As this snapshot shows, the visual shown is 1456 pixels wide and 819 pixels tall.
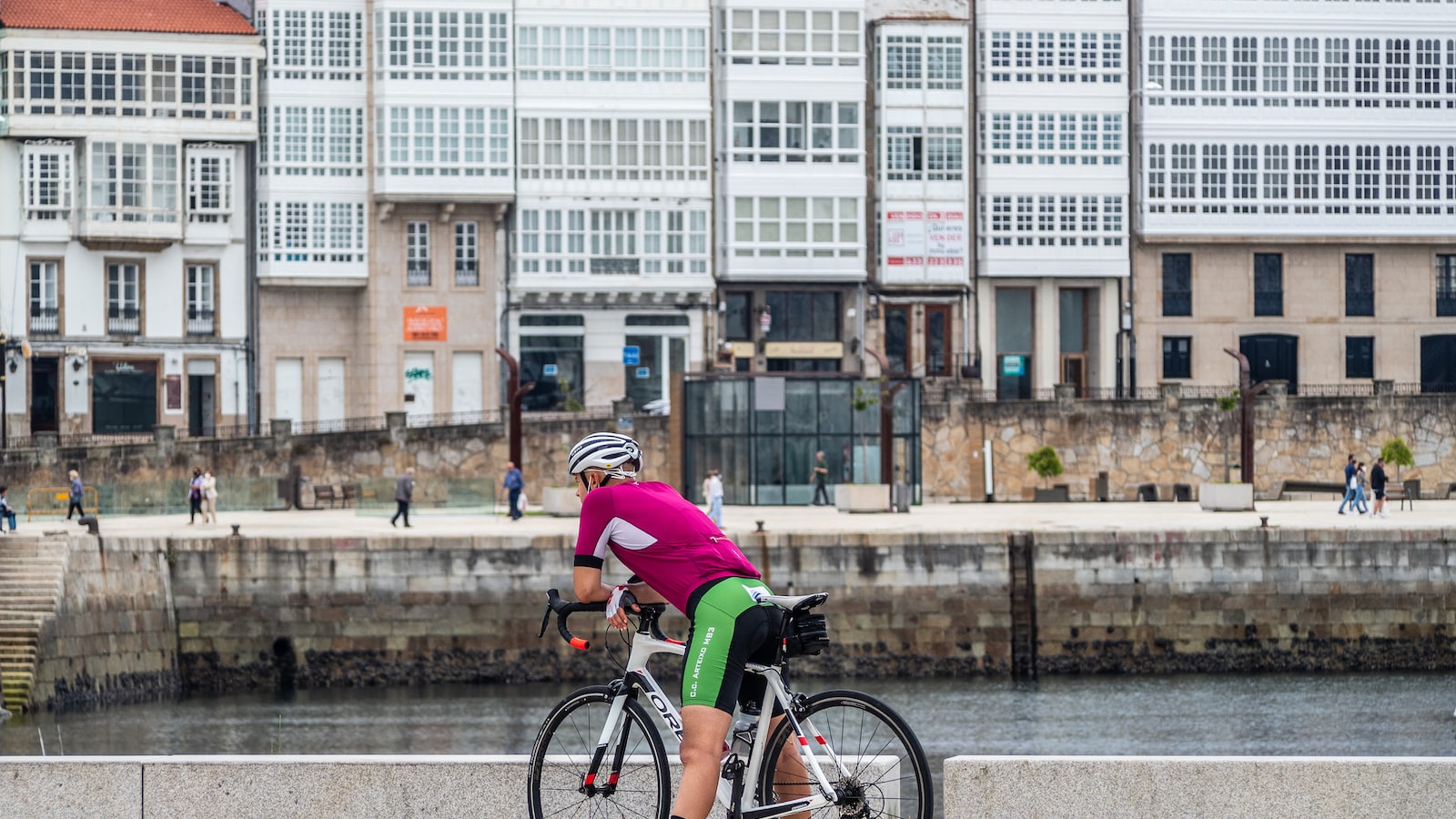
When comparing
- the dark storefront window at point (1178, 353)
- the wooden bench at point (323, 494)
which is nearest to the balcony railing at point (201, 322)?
the wooden bench at point (323, 494)

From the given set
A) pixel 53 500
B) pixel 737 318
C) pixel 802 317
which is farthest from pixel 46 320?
pixel 802 317

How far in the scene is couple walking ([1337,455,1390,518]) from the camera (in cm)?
4716

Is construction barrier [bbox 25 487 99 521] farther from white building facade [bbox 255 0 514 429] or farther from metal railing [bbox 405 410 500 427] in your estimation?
white building facade [bbox 255 0 514 429]

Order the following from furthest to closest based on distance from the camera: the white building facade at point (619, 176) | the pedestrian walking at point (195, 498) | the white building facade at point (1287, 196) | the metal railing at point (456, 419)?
the white building facade at point (1287, 196), the white building facade at point (619, 176), the metal railing at point (456, 419), the pedestrian walking at point (195, 498)

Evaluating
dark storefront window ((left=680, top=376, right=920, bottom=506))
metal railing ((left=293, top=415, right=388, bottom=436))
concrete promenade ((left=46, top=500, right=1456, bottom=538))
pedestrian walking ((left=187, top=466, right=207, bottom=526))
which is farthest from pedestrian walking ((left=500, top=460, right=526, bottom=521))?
metal railing ((left=293, top=415, right=388, bottom=436))

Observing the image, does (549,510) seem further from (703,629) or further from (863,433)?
(703,629)

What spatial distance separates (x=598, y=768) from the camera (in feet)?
30.8

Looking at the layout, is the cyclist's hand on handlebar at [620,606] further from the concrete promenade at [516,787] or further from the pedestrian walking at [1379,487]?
the pedestrian walking at [1379,487]

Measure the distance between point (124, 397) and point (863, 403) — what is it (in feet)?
75.2

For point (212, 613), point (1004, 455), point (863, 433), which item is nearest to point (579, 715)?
point (212, 613)

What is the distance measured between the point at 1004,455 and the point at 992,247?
708 cm

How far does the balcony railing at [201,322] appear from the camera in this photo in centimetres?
6619

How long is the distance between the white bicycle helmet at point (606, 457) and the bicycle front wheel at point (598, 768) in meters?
0.92

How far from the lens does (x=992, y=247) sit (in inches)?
2766
